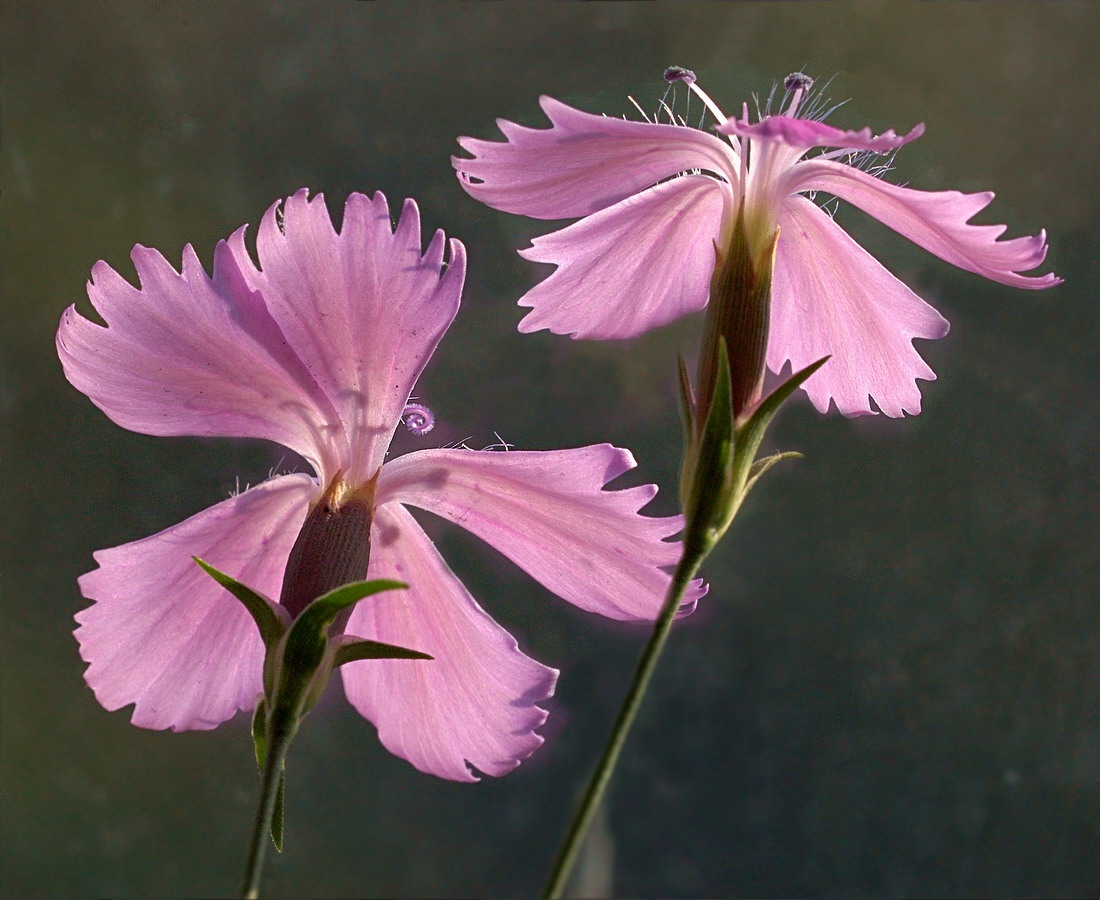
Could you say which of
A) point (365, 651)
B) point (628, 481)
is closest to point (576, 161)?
point (365, 651)

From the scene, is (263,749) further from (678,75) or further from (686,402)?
(678,75)

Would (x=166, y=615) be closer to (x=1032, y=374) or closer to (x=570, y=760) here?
(x=570, y=760)

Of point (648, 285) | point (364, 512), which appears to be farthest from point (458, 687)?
point (648, 285)

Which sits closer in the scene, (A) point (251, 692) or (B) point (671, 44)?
(A) point (251, 692)

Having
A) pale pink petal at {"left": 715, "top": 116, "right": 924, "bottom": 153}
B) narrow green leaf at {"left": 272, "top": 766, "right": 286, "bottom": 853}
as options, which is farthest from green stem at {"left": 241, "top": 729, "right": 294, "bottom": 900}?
pale pink petal at {"left": 715, "top": 116, "right": 924, "bottom": 153}

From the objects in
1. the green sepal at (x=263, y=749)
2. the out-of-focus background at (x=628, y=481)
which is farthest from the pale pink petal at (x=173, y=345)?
the out-of-focus background at (x=628, y=481)

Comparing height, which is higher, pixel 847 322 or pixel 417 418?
pixel 847 322
